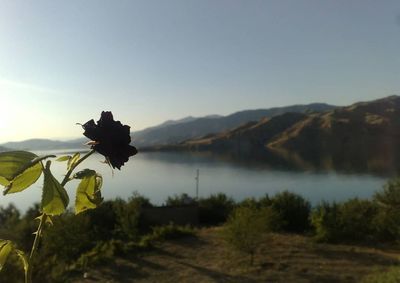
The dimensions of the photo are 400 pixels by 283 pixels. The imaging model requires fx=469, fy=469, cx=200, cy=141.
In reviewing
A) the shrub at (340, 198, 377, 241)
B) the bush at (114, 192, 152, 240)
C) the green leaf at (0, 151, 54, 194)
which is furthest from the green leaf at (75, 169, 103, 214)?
the bush at (114, 192, 152, 240)

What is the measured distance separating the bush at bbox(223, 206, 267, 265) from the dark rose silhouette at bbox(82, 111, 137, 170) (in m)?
Answer: 10.2

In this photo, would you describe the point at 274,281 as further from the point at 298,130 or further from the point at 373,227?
the point at 298,130

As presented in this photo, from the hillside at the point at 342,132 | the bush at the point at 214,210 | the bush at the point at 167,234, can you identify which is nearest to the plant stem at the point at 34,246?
the bush at the point at 167,234

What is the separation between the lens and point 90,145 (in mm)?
486

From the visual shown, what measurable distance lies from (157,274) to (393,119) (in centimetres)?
12500

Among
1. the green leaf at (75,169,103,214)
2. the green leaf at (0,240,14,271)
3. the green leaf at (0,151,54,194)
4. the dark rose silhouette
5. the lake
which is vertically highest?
the dark rose silhouette

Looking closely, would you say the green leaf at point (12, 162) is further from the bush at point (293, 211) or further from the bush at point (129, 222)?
the bush at point (293, 211)

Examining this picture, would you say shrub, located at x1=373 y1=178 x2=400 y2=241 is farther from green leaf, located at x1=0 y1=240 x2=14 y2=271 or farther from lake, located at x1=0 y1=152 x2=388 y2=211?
lake, located at x1=0 y1=152 x2=388 y2=211

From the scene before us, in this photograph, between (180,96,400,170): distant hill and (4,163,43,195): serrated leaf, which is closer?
(4,163,43,195): serrated leaf

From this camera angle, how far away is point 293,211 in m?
15.7

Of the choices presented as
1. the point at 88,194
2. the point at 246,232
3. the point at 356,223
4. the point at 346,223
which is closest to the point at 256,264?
the point at 246,232

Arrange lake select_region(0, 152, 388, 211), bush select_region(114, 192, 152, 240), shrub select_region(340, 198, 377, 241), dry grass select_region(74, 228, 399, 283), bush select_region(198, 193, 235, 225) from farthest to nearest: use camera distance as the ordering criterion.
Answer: lake select_region(0, 152, 388, 211) → bush select_region(198, 193, 235, 225) → bush select_region(114, 192, 152, 240) → shrub select_region(340, 198, 377, 241) → dry grass select_region(74, 228, 399, 283)

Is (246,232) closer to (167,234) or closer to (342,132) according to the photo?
(167,234)

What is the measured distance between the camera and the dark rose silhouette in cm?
48
